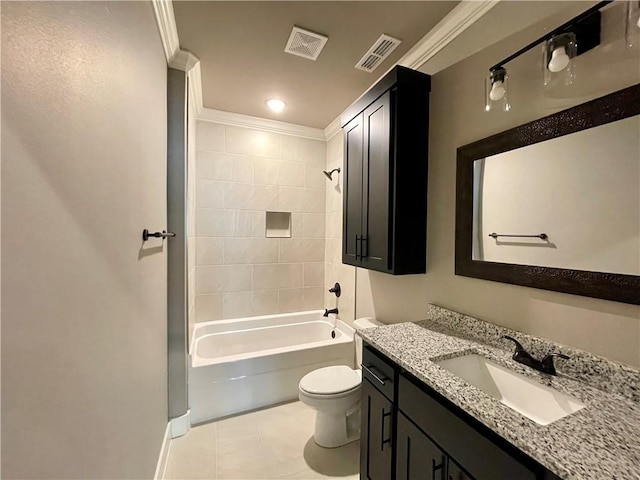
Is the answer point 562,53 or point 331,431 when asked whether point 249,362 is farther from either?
point 562,53

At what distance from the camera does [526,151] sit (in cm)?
118

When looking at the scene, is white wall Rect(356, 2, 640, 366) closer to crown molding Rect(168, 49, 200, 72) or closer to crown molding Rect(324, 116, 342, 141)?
crown molding Rect(324, 116, 342, 141)

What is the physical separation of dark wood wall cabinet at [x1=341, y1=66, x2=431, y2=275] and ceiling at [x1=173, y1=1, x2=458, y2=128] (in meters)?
0.29

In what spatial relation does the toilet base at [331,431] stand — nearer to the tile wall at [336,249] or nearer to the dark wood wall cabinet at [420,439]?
the dark wood wall cabinet at [420,439]

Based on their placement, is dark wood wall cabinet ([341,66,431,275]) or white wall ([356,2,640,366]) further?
dark wood wall cabinet ([341,66,431,275])

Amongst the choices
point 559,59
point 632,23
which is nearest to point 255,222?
point 559,59

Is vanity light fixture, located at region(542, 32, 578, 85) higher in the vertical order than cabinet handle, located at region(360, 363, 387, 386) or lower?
higher

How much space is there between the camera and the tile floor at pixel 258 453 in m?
1.65

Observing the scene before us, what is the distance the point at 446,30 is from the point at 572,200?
118 centimetres

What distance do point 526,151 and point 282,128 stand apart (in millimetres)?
2412

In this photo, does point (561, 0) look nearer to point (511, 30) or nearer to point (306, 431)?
point (511, 30)

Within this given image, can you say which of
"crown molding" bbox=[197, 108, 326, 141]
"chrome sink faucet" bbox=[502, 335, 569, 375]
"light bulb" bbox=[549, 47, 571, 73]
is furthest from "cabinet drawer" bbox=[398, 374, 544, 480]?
"crown molding" bbox=[197, 108, 326, 141]

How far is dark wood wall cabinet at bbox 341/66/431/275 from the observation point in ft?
5.29

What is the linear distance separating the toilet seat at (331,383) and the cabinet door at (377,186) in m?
0.80
